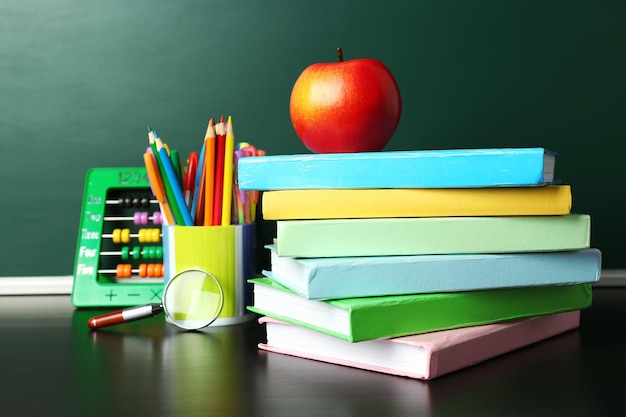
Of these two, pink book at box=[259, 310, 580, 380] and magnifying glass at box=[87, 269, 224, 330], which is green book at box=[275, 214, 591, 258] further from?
magnifying glass at box=[87, 269, 224, 330]

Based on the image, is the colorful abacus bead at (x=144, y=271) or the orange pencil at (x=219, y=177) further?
the colorful abacus bead at (x=144, y=271)

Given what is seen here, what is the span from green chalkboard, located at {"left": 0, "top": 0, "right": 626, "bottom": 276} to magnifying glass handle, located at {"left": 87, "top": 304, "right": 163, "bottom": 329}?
15.4 inches

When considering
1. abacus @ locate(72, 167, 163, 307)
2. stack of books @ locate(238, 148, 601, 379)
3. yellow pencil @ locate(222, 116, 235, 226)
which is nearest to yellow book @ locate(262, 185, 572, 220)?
stack of books @ locate(238, 148, 601, 379)

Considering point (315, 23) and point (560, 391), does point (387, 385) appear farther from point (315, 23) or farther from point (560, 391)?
point (315, 23)

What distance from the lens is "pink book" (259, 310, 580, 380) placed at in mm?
766

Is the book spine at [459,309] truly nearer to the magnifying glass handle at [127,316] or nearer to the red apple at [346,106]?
the red apple at [346,106]

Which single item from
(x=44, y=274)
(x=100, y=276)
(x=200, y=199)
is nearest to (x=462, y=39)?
(x=200, y=199)

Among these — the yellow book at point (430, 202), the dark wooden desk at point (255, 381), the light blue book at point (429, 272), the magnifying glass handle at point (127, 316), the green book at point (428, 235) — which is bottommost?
the dark wooden desk at point (255, 381)

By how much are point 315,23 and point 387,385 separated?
0.87 metres

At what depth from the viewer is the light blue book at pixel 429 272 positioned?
2.61 feet

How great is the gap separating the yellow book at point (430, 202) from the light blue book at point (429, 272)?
0.05 metres

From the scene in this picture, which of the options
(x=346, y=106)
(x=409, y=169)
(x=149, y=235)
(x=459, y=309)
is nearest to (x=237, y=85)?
(x=149, y=235)

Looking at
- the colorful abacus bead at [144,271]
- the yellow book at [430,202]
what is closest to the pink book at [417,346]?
the yellow book at [430,202]

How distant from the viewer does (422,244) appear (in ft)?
2.77
